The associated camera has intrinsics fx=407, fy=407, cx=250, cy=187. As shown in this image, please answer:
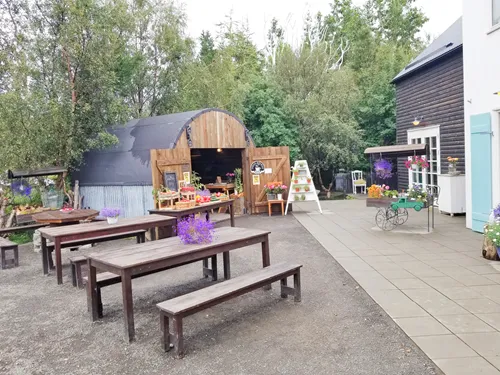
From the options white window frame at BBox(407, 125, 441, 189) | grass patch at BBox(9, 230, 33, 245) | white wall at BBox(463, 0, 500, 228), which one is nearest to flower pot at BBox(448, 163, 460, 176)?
white window frame at BBox(407, 125, 441, 189)

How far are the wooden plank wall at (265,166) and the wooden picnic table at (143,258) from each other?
667cm

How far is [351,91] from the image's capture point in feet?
60.0

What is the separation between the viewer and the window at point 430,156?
11.4 metres

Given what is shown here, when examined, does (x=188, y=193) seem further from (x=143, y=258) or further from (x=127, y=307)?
(x=127, y=307)

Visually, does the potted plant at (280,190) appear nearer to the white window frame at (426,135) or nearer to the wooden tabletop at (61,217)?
the white window frame at (426,135)

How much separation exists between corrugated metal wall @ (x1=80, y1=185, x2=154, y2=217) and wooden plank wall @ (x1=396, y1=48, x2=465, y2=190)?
7703mm

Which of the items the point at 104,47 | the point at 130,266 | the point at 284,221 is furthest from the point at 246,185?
the point at 130,266

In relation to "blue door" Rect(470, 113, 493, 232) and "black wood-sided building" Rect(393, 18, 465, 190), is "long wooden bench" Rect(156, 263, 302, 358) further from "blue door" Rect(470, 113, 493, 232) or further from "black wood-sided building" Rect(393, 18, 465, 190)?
"black wood-sided building" Rect(393, 18, 465, 190)

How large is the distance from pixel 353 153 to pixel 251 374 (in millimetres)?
14121

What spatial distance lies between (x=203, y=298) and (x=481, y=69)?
22.2 feet

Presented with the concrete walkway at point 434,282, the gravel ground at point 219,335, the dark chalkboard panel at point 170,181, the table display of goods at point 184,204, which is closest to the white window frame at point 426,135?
the concrete walkway at point 434,282

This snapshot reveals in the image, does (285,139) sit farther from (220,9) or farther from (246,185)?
(220,9)

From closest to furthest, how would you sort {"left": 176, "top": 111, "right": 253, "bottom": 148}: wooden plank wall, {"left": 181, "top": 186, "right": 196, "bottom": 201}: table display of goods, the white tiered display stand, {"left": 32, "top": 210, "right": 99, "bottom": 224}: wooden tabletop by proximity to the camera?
{"left": 32, "top": 210, "right": 99, "bottom": 224}: wooden tabletop
{"left": 181, "top": 186, "right": 196, "bottom": 201}: table display of goods
{"left": 176, "top": 111, "right": 253, "bottom": 148}: wooden plank wall
the white tiered display stand

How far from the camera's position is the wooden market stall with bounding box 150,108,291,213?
8.97m
